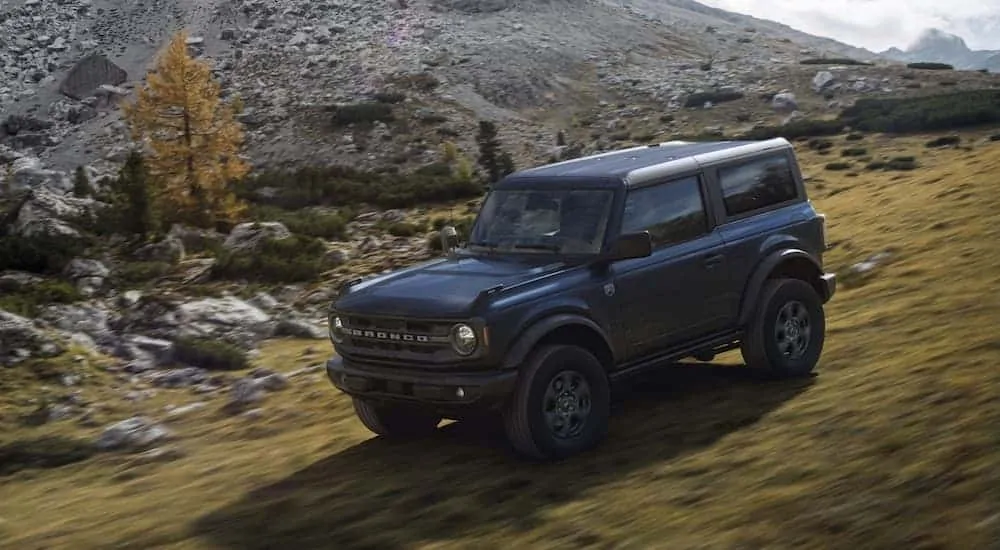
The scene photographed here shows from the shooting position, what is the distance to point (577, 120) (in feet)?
169

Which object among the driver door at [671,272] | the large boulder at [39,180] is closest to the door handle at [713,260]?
the driver door at [671,272]

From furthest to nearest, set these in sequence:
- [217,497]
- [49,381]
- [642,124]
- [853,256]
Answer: [642,124] < [853,256] < [49,381] < [217,497]

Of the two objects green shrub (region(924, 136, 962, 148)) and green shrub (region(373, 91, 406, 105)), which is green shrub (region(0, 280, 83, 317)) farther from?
green shrub (region(373, 91, 406, 105))

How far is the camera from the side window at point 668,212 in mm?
8523

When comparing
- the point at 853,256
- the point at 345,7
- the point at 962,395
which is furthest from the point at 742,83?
the point at 962,395

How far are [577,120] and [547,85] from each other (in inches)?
232

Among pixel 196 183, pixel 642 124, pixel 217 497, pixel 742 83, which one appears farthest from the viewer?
pixel 742 83

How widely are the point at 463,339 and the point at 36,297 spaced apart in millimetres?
13389

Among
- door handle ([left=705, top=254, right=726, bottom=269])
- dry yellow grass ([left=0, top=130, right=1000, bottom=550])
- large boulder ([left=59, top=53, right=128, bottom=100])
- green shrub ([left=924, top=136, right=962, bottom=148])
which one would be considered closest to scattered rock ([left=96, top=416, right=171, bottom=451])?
dry yellow grass ([left=0, top=130, right=1000, bottom=550])

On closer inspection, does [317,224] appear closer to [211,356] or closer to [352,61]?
[211,356]

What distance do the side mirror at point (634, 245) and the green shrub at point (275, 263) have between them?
13801 mm

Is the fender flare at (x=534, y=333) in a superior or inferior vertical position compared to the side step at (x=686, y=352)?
superior

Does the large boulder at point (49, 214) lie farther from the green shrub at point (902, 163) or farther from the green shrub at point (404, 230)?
the green shrub at point (902, 163)

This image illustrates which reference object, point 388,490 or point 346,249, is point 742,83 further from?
point 388,490
